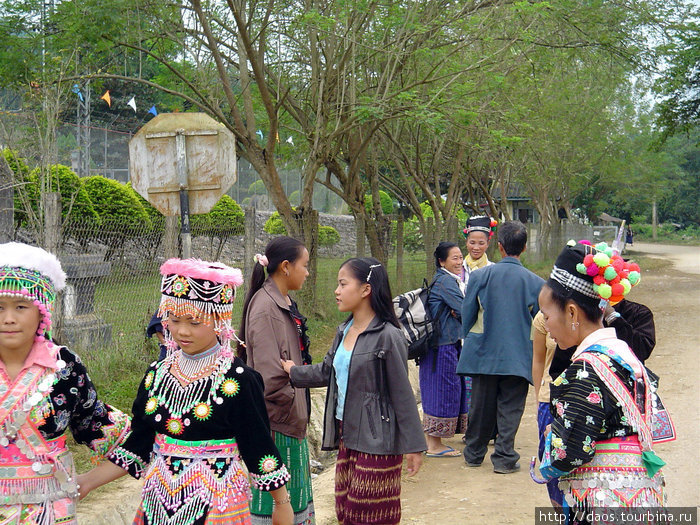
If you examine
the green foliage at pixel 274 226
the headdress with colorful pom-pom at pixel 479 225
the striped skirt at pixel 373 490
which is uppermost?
the headdress with colorful pom-pom at pixel 479 225

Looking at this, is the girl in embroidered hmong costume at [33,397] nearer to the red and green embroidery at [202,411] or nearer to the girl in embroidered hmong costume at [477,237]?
the red and green embroidery at [202,411]

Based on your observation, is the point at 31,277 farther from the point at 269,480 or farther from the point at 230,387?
the point at 269,480

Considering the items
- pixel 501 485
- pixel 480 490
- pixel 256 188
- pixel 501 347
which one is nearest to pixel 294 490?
pixel 480 490

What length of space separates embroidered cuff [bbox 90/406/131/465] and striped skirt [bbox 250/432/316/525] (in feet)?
3.82

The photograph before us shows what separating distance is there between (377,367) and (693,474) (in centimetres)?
344

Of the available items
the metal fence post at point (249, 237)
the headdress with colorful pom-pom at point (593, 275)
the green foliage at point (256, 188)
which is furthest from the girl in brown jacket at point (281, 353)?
the green foliage at point (256, 188)

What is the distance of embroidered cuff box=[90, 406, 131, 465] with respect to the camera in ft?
11.2

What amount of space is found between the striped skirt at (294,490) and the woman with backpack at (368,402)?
0.17 metres

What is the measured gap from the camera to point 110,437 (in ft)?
11.3

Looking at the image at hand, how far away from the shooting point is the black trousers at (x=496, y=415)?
21.7 feet

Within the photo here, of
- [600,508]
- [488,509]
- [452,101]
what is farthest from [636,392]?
[452,101]

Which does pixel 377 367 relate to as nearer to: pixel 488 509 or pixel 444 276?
pixel 488 509

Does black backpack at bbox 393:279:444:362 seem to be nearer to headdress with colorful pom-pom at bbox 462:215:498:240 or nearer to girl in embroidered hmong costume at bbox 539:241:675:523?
headdress with colorful pom-pom at bbox 462:215:498:240

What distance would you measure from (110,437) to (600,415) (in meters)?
2.04
